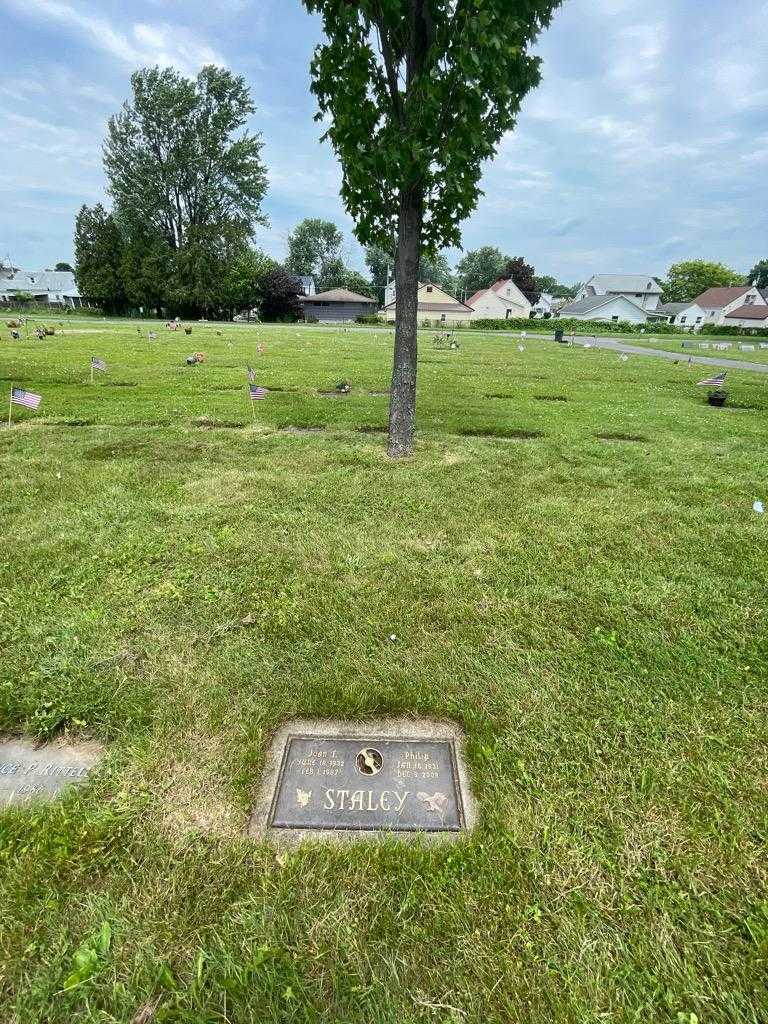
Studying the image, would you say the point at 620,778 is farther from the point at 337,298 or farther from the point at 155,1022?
the point at 337,298

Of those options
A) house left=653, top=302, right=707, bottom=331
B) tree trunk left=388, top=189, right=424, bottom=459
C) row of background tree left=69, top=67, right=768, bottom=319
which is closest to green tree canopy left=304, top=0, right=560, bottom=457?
tree trunk left=388, top=189, right=424, bottom=459

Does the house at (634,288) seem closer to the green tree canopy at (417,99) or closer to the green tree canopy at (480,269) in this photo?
the green tree canopy at (480,269)

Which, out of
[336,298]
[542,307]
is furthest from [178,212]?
[542,307]

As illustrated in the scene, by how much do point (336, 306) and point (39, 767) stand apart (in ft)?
235

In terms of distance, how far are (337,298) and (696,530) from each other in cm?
6918

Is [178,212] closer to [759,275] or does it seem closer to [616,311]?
[616,311]

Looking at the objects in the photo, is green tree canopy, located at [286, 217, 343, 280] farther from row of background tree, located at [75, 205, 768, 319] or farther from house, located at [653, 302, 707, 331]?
house, located at [653, 302, 707, 331]

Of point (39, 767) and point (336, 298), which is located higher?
point (336, 298)

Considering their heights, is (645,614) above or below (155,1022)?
above

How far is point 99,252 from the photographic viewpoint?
51.0 m

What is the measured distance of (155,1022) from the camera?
1.40 m

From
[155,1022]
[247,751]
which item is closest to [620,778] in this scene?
[247,751]

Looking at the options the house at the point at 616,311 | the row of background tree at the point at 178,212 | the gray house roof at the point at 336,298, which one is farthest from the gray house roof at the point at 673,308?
the row of background tree at the point at 178,212

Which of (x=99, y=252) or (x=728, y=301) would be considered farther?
(x=728, y=301)
